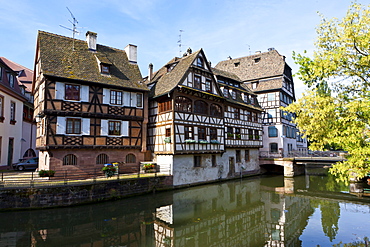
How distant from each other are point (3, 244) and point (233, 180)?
74.0 ft

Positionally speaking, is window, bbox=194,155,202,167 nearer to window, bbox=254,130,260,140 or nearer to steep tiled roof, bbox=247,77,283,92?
window, bbox=254,130,260,140

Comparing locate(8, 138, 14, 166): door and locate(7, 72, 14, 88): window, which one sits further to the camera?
locate(7, 72, 14, 88): window

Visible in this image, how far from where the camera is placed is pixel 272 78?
3734cm

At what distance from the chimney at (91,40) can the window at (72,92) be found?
5306mm

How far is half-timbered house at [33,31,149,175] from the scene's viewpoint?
18.6 m

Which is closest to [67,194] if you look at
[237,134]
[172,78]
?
[172,78]

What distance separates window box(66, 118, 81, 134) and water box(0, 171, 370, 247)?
626cm

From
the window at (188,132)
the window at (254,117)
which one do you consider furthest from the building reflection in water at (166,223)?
the window at (254,117)

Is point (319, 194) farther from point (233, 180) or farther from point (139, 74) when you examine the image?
point (139, 74)

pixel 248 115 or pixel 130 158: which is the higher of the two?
pixel 248 115

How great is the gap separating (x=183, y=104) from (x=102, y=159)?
855cm

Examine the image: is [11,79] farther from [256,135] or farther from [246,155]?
[256,135]

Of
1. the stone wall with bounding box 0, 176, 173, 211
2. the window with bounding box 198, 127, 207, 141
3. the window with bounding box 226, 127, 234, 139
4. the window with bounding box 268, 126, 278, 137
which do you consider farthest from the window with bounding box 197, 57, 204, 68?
the window with bounding box 268, 126, 278, 137

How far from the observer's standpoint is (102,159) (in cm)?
2072
